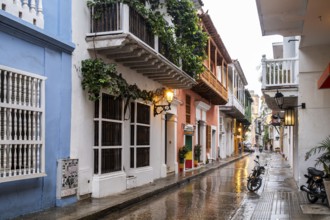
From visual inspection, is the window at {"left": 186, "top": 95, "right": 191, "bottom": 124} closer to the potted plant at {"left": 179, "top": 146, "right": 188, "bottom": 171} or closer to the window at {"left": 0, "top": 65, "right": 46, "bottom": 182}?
the potted plant at {"left": 179, "top": 146, "right": 188, "bottom": 171}

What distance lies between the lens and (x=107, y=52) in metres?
10.8

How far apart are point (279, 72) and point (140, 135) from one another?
18.0 ft

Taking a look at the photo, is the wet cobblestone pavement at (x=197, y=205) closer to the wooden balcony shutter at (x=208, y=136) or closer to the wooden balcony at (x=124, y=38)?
the wooden balcony at (x=124, y=38)

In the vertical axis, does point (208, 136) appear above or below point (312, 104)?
below

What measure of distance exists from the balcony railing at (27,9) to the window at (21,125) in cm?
115

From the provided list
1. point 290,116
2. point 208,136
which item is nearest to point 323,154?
point 290,116

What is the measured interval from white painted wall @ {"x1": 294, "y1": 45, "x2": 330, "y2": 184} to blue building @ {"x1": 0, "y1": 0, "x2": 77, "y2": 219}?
7039mm

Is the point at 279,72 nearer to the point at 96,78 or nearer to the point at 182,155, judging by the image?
the point at 182,155

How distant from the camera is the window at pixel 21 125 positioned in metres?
7.34

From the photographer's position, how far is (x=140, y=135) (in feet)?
45.1

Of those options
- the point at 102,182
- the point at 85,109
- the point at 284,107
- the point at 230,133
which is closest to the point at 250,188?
the point at 284,107

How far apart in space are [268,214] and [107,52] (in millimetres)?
5780

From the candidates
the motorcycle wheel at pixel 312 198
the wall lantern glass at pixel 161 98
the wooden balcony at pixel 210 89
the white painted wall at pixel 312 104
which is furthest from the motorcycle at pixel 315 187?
the wooden balcony at pixel 210 89

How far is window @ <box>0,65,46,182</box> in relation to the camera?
7336mm
